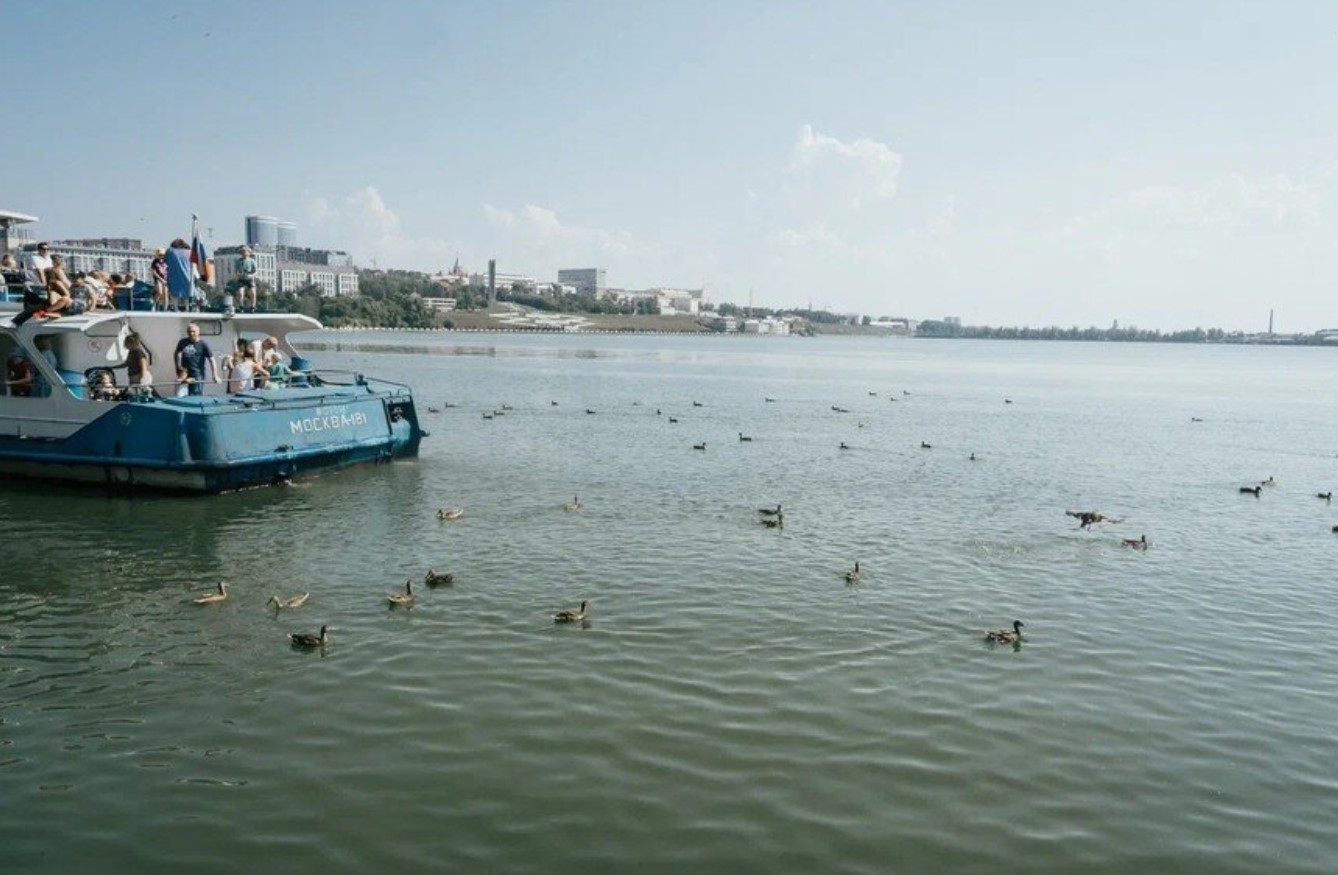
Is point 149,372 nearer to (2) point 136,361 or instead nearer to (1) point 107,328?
(2) point 136,361

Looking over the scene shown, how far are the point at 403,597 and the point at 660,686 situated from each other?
17.3 feet

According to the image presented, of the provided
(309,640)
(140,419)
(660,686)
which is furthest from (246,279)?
(660,686)

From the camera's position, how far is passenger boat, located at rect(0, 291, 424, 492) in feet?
75.2

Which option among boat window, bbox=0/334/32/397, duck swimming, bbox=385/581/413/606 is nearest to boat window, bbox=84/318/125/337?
boat window, bbox=0/334/32/397

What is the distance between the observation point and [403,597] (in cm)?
1566

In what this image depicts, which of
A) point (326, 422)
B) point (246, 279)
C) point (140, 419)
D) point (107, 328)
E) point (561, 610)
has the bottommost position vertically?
point (561, 610)

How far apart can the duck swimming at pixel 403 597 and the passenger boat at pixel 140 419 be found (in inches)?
378

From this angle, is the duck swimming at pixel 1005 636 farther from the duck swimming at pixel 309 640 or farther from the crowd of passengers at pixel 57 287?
the crowd of passengers at pixel 57 287

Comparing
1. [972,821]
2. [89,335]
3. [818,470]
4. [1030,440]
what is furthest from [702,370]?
[972,821]

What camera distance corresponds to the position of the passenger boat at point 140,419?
22922mm

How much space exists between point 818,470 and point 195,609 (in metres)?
22.4

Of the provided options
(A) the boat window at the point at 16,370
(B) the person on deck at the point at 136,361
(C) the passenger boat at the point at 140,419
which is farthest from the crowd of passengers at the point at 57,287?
Result: (B) the person on deck at the point at 136,361

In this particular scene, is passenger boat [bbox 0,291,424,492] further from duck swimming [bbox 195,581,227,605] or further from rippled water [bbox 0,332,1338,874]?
duck swimming [bbox 195,581,227,605]

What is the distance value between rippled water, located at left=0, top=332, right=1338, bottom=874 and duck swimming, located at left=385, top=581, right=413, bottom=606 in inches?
8.7
